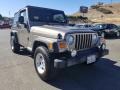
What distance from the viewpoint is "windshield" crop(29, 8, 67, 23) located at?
271 inches

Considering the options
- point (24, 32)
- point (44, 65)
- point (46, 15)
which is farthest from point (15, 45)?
point (44, 65)

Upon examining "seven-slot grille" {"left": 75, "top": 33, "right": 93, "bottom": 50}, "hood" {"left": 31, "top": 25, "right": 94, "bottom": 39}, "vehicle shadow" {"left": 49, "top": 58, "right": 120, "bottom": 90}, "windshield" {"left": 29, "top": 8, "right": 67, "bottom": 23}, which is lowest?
"vehicle shadow" {"left": 49, "top": 58, "right": 120, "bottom": 90}

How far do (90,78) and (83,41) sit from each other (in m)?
1.09

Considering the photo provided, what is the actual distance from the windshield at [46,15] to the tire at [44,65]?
1590 millimetres

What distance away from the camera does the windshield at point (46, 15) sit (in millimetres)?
6887

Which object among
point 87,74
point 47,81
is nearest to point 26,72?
point 47,81

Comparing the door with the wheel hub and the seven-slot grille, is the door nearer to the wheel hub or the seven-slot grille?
the wheel hub

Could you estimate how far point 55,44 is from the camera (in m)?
5.07

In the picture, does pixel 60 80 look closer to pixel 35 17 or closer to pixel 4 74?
pixel 4 74

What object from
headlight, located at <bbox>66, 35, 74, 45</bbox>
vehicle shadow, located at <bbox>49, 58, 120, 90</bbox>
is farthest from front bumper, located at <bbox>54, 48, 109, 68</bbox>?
vehicle shadow, located at <bbox>49, 58, 120, 90</bbox>

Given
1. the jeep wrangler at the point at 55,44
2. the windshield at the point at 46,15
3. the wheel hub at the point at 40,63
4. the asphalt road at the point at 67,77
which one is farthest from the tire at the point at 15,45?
the wheel hub at the point at 40,63

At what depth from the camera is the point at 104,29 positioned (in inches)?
739

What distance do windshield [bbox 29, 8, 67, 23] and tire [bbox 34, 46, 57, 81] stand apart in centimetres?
159

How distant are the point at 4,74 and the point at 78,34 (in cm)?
257
